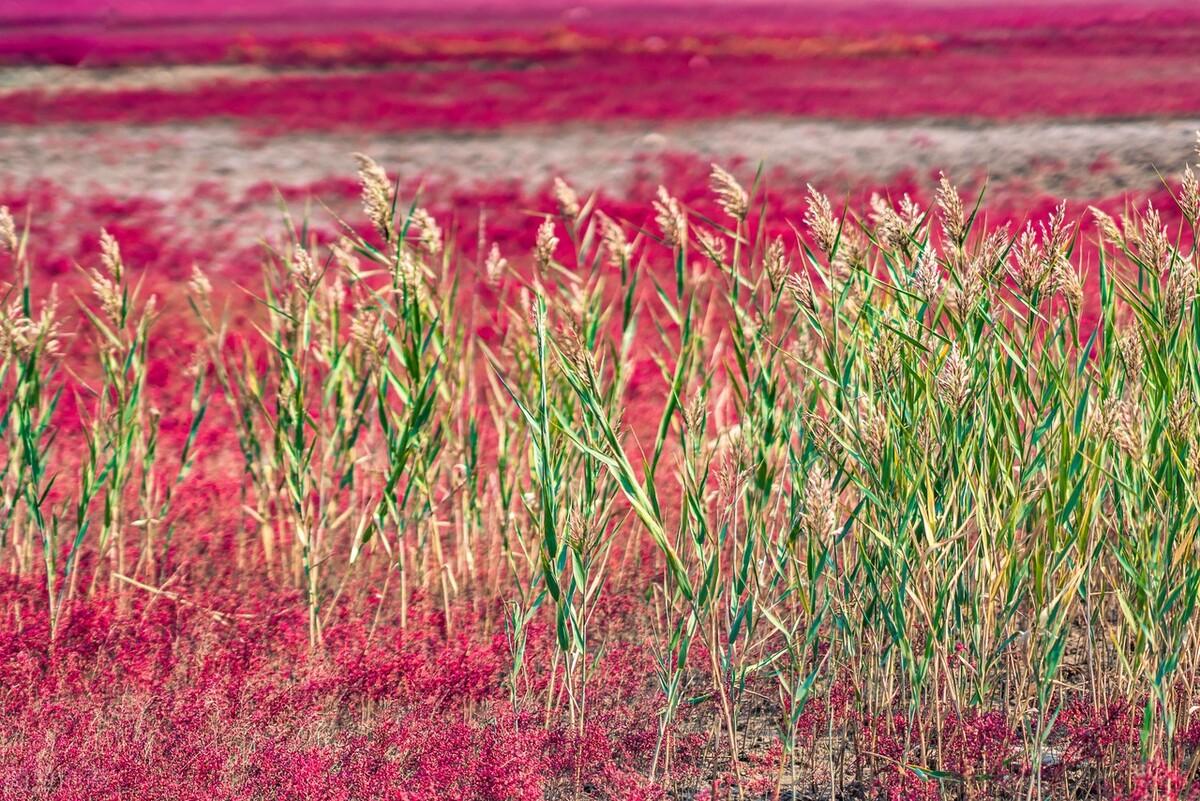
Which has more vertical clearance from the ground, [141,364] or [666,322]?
[141,364]

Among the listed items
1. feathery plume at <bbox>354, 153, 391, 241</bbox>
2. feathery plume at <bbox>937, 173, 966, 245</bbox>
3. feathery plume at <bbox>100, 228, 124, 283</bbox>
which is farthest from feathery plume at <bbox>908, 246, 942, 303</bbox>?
feathery plume at <bbox>100, 228, 124, 283</bbox>

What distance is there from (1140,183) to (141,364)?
6.49 m

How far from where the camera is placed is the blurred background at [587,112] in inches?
309

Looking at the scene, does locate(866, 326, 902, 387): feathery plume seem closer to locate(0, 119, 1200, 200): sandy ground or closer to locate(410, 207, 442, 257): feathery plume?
locate(410, 207, 442, 257): feathery plume

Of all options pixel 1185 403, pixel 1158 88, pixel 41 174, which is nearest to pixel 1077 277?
pixel 1185 403

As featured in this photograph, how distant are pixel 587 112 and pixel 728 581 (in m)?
9.61

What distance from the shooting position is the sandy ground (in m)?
8.08

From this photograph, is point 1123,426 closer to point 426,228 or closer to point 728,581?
point 728,581

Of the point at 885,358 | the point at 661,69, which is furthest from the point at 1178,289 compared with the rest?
the point at 661,69

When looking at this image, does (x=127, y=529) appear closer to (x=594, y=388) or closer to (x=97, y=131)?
(x=594, y=388)

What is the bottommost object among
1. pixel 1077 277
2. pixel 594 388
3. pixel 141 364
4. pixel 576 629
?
pixel 576 629

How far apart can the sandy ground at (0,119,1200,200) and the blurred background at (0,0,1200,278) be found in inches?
1.5

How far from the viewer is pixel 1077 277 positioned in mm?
1901

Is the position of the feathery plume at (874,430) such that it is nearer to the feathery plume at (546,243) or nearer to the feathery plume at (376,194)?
the feathery plume at (546,243)
